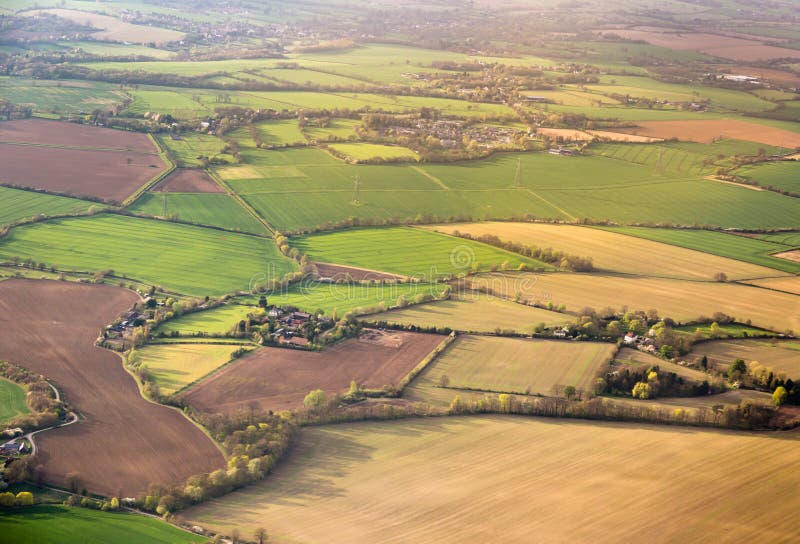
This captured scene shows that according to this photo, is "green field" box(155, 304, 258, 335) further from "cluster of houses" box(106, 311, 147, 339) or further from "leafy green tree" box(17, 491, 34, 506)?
"leafy green tree" box(17, 491, 34, 506)

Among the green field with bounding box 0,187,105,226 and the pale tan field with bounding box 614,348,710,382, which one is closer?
the pale tan field with bounding box 614,348,710,382

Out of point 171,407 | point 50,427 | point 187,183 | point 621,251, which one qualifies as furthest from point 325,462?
point 187,183

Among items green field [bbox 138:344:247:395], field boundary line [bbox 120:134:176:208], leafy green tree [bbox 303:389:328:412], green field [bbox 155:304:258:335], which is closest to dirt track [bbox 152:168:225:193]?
field boundary line [bbox 120:134:176:208]

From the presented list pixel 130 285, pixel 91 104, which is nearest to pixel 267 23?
pixel 91 104

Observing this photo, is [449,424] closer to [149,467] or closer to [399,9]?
[149,467]

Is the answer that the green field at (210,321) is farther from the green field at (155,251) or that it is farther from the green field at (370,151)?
A: the green field at (370,151)

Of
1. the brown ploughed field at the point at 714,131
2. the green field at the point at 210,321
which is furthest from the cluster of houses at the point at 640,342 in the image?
the brown ploughed field at the point at 714,131
